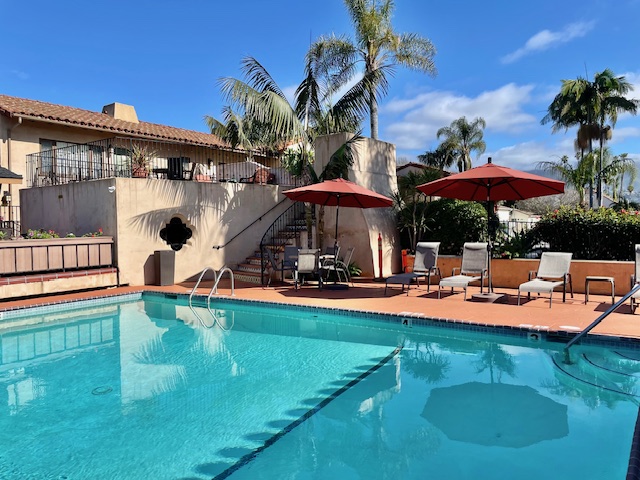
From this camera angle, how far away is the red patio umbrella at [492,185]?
9211 millimetres

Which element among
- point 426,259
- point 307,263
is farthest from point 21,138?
point 426,259

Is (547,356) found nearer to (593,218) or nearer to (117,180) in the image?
(593,218)

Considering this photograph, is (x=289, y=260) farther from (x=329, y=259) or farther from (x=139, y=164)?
(x=139, y=164)

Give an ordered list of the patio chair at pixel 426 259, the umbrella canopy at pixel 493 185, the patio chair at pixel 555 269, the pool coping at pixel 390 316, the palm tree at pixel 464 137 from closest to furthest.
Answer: the pool coping at pixel 390 316
the umbrella canopy at pixel 493 185
the patio chair at pixel 555 269
the patio chair at pixel 426 259
the palm tree at pixel 464 137

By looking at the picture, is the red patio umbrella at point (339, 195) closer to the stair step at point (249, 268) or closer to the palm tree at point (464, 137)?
the stair step at point (249, 268)

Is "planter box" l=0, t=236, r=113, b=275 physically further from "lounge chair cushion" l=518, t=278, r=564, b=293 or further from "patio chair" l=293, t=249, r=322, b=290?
"lounge chair cushion" l=518, t=278, r=564, b=293

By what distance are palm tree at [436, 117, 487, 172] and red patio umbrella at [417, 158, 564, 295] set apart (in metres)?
38.9

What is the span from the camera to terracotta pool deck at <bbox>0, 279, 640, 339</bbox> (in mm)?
7641

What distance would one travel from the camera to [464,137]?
47812 mm

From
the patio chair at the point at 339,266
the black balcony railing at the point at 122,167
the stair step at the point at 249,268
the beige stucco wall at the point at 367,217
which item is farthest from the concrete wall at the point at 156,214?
the patio chair at the point at 339,266

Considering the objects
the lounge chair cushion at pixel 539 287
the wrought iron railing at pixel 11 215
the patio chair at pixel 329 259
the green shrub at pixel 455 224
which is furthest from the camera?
the wrought iron railing at pixel 11 215

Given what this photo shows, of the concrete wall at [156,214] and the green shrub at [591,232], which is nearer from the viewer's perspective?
the green shrub at [591,232]

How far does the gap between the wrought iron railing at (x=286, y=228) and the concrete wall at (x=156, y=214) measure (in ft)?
0.89

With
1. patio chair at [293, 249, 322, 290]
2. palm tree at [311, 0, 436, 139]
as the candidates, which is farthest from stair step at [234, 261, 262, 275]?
palm tree at [311, 0, 436, 139]
